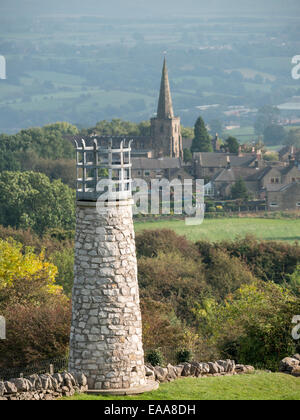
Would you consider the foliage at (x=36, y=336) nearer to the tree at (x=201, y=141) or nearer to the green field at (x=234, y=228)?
the green field at (x=234, y=228)

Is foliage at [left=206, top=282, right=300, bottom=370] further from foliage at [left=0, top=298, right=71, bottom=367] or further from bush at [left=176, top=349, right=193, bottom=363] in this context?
foliage at [left=0, top=298, right=71, bottom=367]

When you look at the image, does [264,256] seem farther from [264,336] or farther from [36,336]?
[36,336]

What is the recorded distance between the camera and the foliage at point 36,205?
308 feet

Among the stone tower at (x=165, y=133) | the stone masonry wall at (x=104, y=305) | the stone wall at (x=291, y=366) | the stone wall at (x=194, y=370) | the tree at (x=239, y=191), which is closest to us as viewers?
the stone masonry wall at (x=104, y=305)

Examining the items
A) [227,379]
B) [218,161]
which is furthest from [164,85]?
[227,379]

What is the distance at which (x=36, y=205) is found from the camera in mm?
97625

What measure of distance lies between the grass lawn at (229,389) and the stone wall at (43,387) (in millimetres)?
331

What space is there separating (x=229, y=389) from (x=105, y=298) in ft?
12.1

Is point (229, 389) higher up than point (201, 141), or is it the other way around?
point (201, 141)

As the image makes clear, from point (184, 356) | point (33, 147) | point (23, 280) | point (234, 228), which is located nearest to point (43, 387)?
point (184, 356)

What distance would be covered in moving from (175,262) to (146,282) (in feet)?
17.9

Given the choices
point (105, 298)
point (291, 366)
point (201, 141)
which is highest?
point (201, 141)

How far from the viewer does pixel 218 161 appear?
508 feet

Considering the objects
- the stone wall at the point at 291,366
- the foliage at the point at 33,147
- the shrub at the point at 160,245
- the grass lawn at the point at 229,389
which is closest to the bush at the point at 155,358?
the stone wall at the point at 291,366
